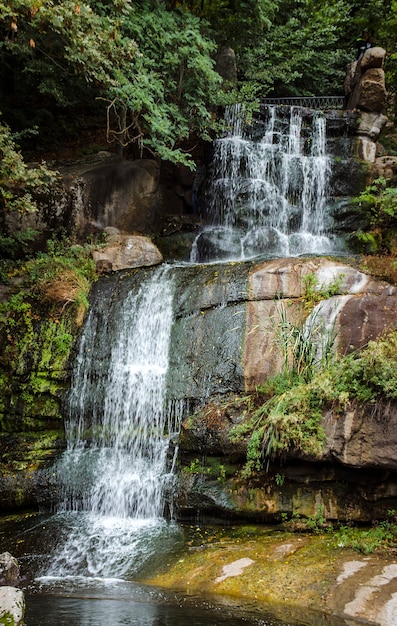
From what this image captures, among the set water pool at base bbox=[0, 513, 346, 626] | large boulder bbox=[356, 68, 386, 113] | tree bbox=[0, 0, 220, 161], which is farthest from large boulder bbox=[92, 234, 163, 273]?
large boulder bbox=[356, 68, 386, 113]

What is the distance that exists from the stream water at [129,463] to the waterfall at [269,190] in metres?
0.04

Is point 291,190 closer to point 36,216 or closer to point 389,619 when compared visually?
point 36,216

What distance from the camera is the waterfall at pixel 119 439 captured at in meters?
6.04

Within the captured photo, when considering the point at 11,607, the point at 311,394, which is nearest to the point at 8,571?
the point at 11,607

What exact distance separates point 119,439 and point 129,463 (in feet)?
1.46

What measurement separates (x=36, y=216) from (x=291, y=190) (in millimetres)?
5797

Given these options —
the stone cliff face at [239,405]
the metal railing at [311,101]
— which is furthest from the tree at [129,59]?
the metal railing at [311,101]

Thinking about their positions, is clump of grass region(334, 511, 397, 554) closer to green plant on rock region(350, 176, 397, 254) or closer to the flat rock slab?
the flat rock slab

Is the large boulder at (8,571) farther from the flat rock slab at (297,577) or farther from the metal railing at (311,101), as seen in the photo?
the metal railing at (311,101)

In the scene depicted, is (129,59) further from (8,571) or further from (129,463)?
(8,571)

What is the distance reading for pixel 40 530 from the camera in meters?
6.49

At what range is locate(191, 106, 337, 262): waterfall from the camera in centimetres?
1124

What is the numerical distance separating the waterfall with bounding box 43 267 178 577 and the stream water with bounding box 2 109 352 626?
0.02 m

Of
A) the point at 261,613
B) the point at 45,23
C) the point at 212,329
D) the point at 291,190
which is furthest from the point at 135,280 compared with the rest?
the point at 261,613
